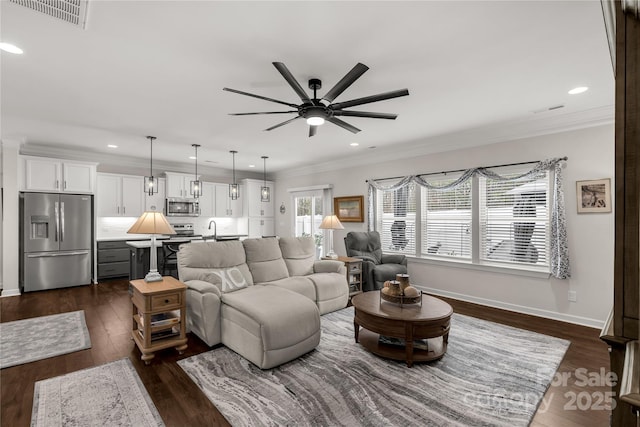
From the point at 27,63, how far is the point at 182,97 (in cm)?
123

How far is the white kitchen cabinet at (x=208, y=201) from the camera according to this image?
7629 mm

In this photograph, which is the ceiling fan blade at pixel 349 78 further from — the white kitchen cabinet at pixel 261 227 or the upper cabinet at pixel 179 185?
the white kitchen cabinet at pixel 261 227

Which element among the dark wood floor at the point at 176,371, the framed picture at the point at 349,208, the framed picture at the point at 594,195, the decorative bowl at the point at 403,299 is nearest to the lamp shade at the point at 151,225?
the dark wood floor at the point at 176,371

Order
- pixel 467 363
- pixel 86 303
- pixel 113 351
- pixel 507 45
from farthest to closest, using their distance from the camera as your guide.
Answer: pixel 86 303 < pixel 113 351 < pixel 467 363 < pixel 507 45

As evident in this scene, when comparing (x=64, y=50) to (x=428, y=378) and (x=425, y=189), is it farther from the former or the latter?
(x=425, y=189)

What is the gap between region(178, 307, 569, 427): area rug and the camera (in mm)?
2000

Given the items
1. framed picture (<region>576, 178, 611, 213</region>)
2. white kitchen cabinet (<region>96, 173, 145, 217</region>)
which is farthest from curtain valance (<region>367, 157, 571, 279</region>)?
white kitchen cabinet (<region>96, 173, 145, 217</region>)

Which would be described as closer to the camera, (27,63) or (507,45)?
(507,45)

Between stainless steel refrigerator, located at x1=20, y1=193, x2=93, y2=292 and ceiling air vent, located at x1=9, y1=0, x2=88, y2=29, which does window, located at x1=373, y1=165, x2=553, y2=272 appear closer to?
ceiling air vent, located at x1=9, y1=0, x2=88, y2=29

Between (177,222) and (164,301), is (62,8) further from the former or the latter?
(177,222)

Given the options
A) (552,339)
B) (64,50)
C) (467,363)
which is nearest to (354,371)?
(467,363)

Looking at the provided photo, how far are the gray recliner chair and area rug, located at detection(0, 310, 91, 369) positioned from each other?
3722 millimetres

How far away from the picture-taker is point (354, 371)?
2.54 metres

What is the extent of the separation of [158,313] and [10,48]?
2468mm
